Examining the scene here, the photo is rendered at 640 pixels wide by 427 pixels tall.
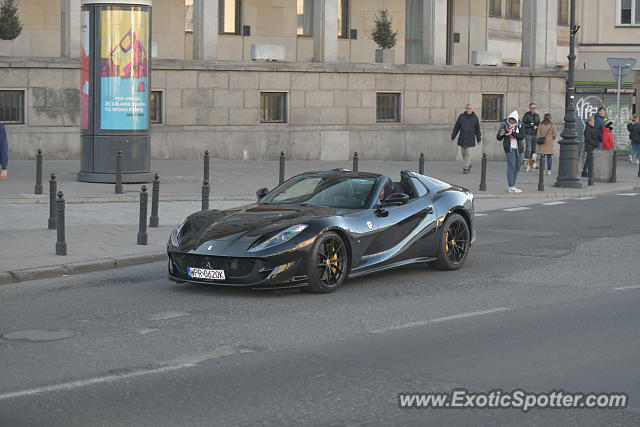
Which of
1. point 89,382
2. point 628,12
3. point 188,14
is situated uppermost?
point 628,12

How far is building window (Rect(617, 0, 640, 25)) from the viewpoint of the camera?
55.1 m

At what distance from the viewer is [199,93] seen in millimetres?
32469

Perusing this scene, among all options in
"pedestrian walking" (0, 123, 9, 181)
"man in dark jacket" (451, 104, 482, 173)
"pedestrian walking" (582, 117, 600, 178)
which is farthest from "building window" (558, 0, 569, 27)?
"pedestrian walking" (0, 123, 9, 181)

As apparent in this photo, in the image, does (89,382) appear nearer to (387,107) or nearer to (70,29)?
(70,29)

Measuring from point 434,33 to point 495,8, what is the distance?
10.9 meters

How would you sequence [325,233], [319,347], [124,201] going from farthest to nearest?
[124,201]
[325,233]
[319,347]

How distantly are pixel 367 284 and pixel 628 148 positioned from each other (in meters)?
→ 27.6

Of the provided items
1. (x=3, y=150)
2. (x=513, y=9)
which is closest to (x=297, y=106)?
(x=3, y=150)

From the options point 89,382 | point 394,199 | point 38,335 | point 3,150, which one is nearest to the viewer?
point 89,382

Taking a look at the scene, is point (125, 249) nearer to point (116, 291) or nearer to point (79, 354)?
point (116, 291)

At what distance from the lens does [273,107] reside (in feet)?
112

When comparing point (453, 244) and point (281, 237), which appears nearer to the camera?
point (281, 237)

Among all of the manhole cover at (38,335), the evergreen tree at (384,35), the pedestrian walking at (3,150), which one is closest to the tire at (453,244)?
the manhole cover at (38,335)

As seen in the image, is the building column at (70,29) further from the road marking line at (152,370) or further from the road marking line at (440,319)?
the road marking line at (152,370)
